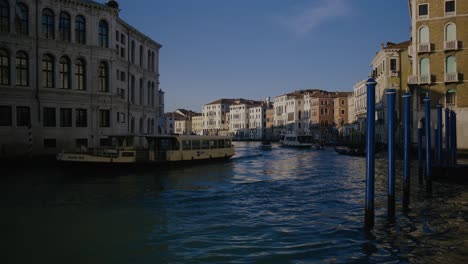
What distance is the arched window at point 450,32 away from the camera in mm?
29884

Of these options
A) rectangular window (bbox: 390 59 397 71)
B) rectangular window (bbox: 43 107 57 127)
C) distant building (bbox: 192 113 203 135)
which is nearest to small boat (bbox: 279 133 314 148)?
rectangular window (bbox: 390 59 397 71)

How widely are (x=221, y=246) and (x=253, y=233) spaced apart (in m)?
1.25

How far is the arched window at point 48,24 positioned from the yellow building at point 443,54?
2513 cm

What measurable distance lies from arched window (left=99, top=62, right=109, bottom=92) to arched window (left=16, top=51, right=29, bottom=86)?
16.9ft

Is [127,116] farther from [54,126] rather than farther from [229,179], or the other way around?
[229,179]

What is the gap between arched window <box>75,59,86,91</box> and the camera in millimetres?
28344

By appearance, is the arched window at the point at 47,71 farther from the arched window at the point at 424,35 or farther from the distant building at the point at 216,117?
the distant building at the point at 216,117

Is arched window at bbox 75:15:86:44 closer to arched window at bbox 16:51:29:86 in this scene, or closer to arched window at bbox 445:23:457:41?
arched window at bbox 16:51:29:86

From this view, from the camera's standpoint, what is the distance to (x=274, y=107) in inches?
4400

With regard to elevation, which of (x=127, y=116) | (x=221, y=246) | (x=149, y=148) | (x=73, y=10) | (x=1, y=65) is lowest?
(x=221, y=246)

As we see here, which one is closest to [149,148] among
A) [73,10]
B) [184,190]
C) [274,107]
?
[184,190]

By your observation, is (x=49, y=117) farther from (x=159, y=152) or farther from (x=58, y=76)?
(x=159, y=152)

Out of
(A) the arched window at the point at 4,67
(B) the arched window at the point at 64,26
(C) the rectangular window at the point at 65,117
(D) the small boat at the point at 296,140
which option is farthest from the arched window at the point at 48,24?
(D) the small boat at the point at 296,140

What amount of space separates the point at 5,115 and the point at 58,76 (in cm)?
418
